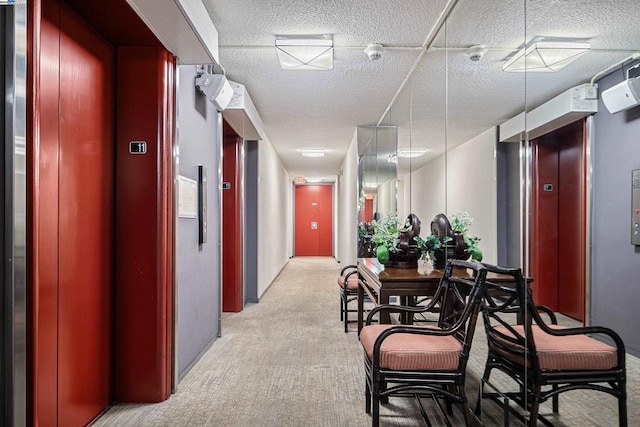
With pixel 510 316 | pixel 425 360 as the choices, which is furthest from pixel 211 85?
pixel 510 316

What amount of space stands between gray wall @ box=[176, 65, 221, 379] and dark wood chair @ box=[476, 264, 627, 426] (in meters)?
1.90

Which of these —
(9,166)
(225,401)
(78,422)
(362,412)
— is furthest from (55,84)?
(362,412)

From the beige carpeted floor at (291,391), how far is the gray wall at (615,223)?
136mm

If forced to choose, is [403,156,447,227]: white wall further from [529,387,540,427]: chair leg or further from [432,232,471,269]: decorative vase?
[529,387,540,427]: chair leg

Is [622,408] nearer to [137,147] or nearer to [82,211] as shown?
[82,211]

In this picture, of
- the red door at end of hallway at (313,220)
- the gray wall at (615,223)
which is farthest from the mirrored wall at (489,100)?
the red door at end of hallway at (313,220)

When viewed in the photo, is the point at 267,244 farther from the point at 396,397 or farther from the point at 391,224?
the point at 396,397

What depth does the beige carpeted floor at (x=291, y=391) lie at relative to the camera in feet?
5.07

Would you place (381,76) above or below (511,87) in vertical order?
Answer: above

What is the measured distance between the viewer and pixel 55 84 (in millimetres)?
1923

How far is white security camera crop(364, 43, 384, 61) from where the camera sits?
3.19 meters

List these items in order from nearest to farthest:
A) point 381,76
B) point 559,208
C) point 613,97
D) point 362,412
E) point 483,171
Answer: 1. point 613,97
2. point 559,208
3. point 483,171
4. point 362,412
5. point 381,76

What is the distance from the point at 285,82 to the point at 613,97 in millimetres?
3312

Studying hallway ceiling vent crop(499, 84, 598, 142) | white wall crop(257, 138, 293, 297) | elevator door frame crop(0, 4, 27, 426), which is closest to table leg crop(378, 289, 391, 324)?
hallway ceiling vent crop(499, 84, 598, 142)
